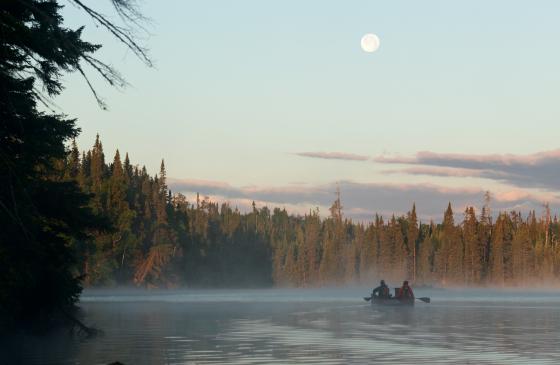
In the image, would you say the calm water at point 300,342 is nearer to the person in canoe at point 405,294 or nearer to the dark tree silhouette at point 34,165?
the dark tree silhouette at point 34,165

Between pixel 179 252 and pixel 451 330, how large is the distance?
130 meters

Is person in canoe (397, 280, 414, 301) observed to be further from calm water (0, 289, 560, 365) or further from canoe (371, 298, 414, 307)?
calm water (0, 289, 560, 365)

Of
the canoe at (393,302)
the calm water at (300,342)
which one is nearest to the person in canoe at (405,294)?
the canoe at (393,302)

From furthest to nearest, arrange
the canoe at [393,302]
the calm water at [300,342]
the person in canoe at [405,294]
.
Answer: the person in canoe at [405,294] → the canoe at [393,302] → the calm water at [300,342]

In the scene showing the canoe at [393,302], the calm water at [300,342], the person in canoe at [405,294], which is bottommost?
the calm water at [300,342]

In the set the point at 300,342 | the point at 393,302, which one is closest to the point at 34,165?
the point at 300,342

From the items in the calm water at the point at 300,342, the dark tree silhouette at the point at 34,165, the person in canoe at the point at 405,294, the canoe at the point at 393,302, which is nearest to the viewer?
the dark tree silhouette at the point at 34,165

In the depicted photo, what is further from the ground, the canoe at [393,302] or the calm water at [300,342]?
the canoe at [393,302]

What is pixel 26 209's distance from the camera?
93.2 ft

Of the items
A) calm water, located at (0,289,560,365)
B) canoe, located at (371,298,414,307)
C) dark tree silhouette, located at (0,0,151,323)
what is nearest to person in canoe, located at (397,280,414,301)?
canoe, located at (371,298,414,307)

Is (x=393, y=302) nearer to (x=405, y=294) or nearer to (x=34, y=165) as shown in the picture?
(x=405, y=294)

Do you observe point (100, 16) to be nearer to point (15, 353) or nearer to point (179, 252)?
point (15, 353)

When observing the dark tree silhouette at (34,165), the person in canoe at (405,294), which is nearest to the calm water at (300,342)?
the dark tree silhouette at (34,165)

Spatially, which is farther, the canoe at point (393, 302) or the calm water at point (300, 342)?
the canoe at point (393, 302)
